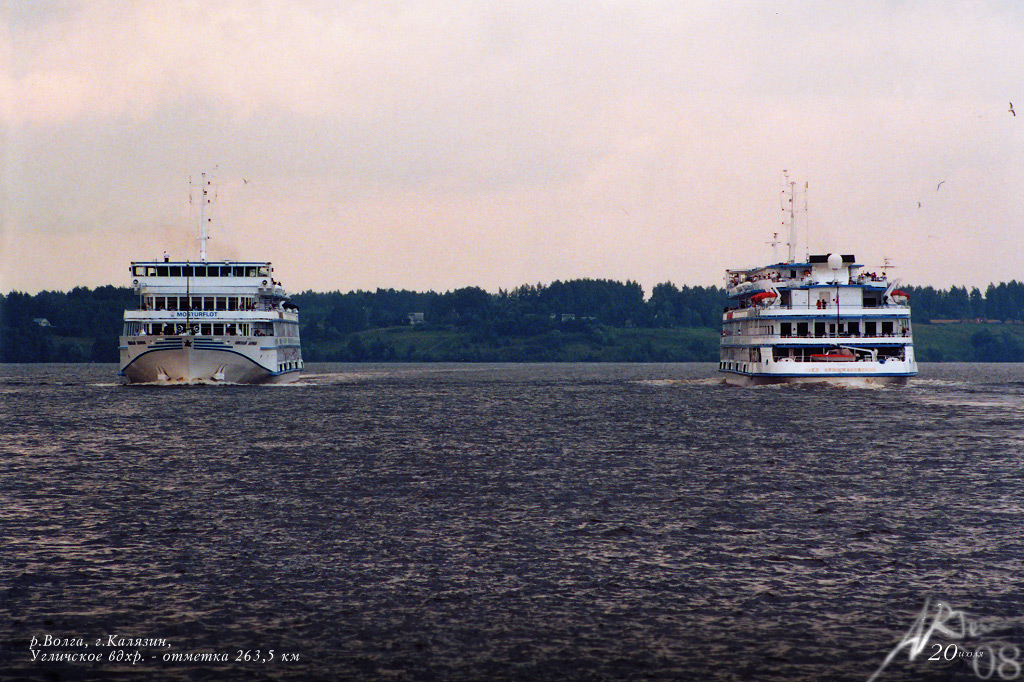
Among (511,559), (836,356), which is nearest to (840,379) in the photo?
(836,356)

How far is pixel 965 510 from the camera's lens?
30531mm

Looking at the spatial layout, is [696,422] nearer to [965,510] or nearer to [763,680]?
[965,510]

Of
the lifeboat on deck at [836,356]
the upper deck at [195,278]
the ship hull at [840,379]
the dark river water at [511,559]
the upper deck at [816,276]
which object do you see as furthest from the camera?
the upper deck at [195,278]

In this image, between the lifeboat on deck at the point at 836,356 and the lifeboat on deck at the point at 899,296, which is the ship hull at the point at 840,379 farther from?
the lifeboat on deck at the point at 899,296

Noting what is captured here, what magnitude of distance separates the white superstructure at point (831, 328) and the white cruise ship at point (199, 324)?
48146 mm

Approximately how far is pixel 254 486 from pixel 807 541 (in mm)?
19663

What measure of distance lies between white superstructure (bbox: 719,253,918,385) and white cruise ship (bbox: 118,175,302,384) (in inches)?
1896


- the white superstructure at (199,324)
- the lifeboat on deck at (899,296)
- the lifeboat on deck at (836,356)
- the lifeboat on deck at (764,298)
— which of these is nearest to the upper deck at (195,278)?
the white superstructure at (199,324)

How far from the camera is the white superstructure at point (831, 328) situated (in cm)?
9262

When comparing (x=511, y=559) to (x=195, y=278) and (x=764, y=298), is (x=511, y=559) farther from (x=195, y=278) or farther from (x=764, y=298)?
(x=195, y=278)

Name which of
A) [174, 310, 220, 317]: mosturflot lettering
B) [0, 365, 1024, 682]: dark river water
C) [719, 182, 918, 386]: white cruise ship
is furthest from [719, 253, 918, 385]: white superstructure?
[174, 310, 220, 317]: mosturflot lettering

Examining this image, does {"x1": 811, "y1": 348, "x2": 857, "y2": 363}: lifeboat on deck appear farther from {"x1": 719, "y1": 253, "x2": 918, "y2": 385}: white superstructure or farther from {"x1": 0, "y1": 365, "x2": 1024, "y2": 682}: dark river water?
{"x1": 0, "y1": 365, "x2": 1024, "y2": 682}: dark river water

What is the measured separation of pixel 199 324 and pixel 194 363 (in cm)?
405

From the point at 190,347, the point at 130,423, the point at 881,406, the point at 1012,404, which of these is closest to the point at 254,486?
the point at 130,423
